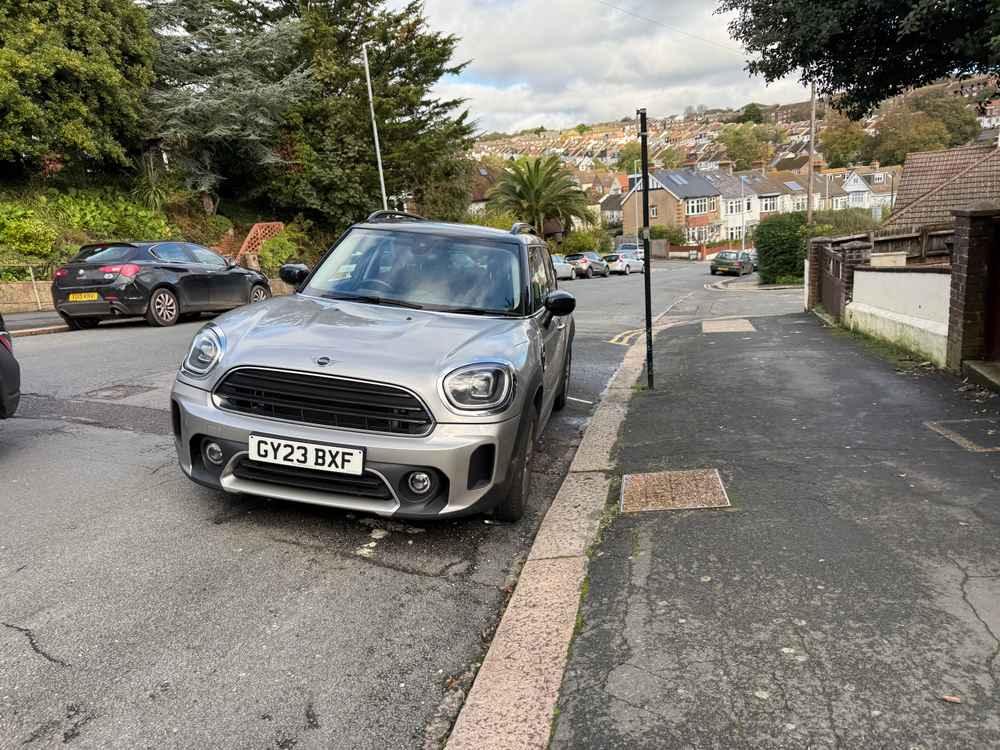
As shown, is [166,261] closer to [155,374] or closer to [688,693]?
[155,374]

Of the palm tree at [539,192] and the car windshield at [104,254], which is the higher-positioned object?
the palm tree at [539,192]

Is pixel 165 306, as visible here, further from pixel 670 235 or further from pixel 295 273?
pixel 670 235

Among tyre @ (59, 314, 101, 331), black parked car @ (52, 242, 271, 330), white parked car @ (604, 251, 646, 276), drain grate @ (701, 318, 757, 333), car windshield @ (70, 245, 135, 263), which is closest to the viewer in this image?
black parked car @ (52, 242, 271, 330)

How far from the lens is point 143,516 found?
4.02 m

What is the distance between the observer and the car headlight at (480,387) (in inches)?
144

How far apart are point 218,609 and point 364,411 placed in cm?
109

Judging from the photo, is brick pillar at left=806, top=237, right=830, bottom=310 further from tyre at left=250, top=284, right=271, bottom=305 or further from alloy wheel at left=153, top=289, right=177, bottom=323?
alloy wheel at left=153, top=289, right=177, bottom=323

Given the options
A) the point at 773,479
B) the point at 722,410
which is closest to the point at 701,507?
the point at 773,479

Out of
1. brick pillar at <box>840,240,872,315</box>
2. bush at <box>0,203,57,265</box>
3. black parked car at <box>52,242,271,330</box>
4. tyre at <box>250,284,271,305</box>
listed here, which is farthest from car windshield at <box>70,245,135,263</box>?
brick pillar at <box>840,240,872,315</box>

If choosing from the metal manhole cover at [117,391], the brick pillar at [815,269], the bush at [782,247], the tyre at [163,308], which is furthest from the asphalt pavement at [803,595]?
the bush at [782,247]

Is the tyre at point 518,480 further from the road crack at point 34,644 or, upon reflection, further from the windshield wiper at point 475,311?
the road crack at point 34,644

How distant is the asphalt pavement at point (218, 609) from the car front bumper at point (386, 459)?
269mm

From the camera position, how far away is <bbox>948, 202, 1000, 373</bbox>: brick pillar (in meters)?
7.29

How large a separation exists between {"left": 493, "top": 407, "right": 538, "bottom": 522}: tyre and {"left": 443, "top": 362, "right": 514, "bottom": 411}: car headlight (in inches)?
11.7
